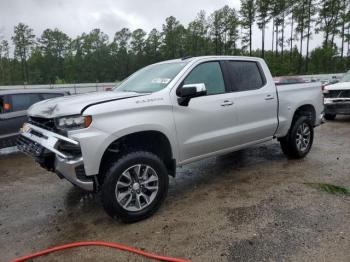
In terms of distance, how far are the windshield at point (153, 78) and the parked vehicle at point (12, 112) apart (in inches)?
129

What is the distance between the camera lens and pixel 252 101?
475 cm

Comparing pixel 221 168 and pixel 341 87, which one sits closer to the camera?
pixel 221 168

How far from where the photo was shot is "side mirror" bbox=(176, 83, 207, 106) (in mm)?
3691

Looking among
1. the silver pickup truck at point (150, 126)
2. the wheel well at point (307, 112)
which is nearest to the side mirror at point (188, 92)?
the silver pickup truck at point (150, 126)

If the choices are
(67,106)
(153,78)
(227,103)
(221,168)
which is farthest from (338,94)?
(67,106)

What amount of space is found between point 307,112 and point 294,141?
71 centimetres

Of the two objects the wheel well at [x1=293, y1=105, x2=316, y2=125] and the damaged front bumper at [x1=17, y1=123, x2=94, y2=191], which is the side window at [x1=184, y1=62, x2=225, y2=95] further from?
the wheel well at [x1=293, y1=105, x2=316, y2=125]

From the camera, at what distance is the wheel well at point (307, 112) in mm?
5805

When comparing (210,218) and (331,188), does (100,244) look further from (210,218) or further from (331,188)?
(331,188)

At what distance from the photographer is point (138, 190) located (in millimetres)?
3527

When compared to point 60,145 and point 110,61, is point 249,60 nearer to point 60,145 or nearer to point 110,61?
point 60,145

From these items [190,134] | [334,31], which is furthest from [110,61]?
[190,134]

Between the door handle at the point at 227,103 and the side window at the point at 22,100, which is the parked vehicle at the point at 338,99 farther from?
the side window at the point at 22,100

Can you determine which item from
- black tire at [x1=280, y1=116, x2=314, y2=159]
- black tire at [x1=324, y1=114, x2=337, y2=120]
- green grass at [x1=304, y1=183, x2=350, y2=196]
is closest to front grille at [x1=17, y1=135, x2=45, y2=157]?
green grass at [x1=304, y1=183, x2=350, y2=196]
